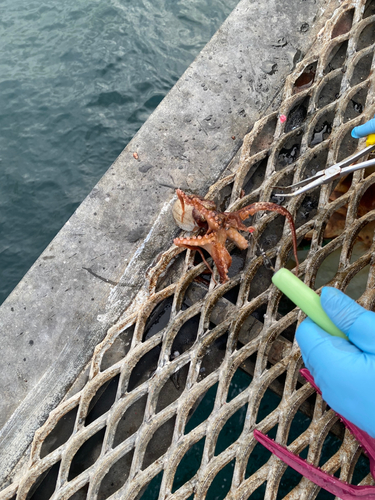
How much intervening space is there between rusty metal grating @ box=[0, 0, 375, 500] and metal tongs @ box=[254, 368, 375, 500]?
105 millimetres

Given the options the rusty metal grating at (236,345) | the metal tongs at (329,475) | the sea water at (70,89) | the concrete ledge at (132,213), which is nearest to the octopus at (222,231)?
the rusty metal grating at (236,345)

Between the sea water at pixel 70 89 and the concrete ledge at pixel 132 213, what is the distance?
1.72 meters

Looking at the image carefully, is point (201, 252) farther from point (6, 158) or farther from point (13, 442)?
point (6, 158)

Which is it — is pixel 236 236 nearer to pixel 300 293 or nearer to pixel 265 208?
pixel 265 208

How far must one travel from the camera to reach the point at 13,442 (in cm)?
312

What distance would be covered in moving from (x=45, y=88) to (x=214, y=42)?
3003 millimetres

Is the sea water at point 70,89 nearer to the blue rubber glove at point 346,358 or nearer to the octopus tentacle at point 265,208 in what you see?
the octopus tentacle at point 265,208

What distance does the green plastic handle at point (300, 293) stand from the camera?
2174 millimetres

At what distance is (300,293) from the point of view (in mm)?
2178

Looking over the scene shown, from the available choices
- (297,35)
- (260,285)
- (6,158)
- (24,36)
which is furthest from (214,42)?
(24,36)

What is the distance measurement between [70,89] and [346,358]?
217 inches

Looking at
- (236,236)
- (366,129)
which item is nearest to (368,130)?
(366,129)

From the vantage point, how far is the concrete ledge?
3293mm

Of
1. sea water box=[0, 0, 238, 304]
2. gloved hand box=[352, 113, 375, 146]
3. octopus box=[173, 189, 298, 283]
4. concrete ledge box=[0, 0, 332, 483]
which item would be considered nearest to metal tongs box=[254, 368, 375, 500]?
octopus box=[173, 189, 298, 283]
